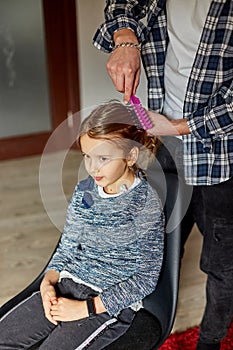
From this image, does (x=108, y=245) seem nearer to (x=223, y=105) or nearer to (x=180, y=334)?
(x=223, y=105)

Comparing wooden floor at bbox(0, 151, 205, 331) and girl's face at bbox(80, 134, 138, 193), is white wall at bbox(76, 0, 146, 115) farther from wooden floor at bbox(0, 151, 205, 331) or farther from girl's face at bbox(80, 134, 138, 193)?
girl's face at bbox(80, 134, 138, 193)

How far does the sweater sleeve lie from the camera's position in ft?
3.90

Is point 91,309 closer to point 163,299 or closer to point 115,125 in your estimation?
point 163,299

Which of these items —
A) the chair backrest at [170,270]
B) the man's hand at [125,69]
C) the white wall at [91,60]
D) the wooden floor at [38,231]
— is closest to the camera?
the man's hand at [125,69]

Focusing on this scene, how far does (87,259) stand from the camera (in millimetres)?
1253

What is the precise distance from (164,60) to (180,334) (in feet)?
2.87

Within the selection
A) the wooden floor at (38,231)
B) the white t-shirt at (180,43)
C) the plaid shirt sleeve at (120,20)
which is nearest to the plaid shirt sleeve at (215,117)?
the white t-shirt at (180,43)

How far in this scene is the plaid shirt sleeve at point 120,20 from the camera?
121cm

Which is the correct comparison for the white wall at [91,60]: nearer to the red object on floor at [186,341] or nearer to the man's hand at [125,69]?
the red object on floor at [186,341]

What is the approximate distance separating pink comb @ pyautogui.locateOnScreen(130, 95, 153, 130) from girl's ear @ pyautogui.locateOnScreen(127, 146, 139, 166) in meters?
0.06

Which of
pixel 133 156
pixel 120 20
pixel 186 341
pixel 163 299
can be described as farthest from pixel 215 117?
pixel 186 341

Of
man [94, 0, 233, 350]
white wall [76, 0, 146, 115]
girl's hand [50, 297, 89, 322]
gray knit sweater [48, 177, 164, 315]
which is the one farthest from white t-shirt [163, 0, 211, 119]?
white wall [76, 0, 146, 115]

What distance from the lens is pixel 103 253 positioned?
1234 mm

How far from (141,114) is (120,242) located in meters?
0.29
